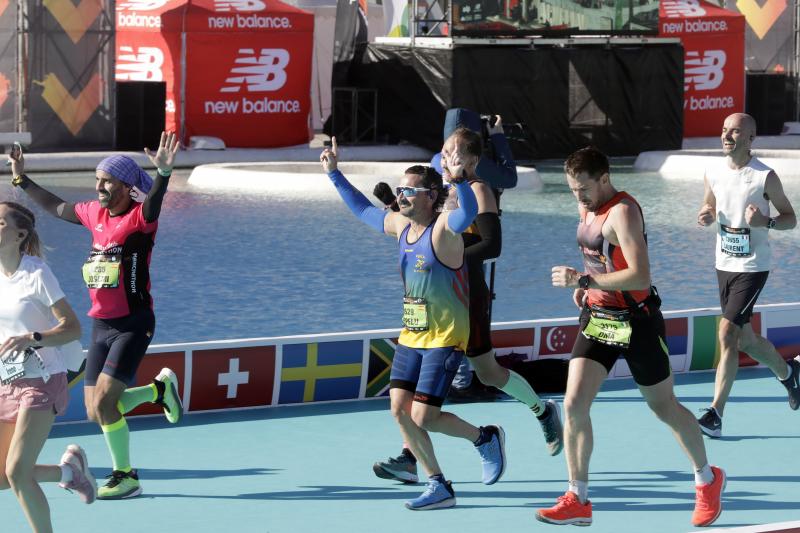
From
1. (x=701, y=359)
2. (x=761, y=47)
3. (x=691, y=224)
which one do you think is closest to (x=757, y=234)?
(x=701, y=359)

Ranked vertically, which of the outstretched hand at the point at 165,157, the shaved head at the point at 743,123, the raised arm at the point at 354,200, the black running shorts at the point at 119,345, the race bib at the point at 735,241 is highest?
the shaved head at the point at 743,123

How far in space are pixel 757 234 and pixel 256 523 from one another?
3.62 m

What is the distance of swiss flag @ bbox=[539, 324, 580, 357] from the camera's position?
10.4 metres

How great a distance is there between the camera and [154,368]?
9039 mm

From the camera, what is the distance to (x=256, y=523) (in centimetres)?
686

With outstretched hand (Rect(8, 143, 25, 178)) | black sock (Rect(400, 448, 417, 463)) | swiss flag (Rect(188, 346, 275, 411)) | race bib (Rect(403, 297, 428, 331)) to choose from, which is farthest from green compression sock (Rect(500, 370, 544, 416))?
outstretched hand (Rect(8, 143, 25, 178))

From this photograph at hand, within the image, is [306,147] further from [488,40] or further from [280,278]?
[280,278]

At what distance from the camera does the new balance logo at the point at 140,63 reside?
30.0 meters

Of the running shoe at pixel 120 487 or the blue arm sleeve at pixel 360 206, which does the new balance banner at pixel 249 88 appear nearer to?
the blue arm sleeve at pixel 360 206

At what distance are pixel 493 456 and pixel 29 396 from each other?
2388mm

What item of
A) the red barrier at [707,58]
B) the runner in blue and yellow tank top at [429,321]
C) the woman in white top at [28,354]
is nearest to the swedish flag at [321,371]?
the runner in blue and yellow tank top at [429,321]

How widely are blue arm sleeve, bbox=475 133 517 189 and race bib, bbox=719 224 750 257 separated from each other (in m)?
1.27

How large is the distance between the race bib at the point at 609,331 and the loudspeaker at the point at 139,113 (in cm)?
2335

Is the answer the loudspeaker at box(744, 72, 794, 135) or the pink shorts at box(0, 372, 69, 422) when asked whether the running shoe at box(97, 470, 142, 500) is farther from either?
the loudspeaker at box(744, 72, 794, 135)
